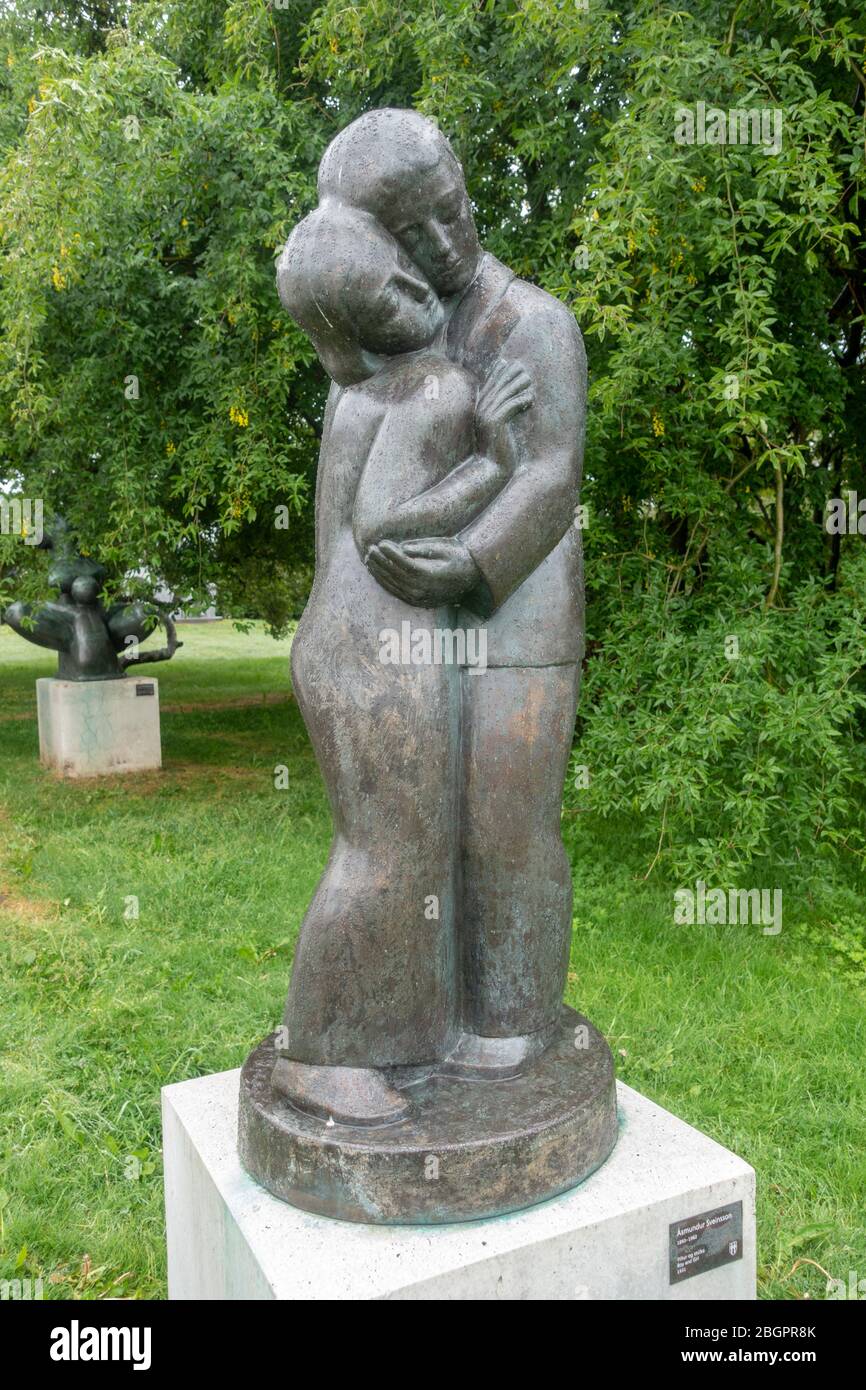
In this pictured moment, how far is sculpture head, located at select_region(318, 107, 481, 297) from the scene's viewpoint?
215cm

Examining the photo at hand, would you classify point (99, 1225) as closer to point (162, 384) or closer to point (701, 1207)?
point (701, 1207)

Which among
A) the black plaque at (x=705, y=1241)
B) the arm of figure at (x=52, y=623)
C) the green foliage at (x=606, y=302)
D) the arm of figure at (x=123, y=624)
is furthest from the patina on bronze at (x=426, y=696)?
the arm of figure at (x=52, y=623)

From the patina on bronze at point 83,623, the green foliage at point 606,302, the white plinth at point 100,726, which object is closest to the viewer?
the green foliage at point 606,302

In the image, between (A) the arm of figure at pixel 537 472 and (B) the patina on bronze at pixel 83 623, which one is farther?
(B) the patina on bronze at pixel 83 623

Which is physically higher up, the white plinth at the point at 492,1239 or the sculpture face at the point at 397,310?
the sculpture face at the point at 397,310

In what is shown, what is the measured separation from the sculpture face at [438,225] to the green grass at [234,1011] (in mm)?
2652

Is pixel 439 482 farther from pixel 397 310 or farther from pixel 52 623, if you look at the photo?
pixel 52 623

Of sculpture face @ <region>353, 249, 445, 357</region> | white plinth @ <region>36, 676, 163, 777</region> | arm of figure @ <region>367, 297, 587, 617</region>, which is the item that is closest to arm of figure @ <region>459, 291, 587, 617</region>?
arm of figure @ <region>367, 297, 587, 617</region>

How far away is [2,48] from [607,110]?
5318 millimetres

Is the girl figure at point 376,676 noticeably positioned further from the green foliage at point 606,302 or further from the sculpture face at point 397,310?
the green foliage at point 606,302

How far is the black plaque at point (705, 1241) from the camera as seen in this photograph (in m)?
2.27

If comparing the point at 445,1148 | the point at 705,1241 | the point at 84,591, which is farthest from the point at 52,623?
the point at 705,1241

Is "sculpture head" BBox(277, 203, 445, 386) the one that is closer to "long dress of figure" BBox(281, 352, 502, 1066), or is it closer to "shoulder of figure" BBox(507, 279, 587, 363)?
"long dress of figure" BBox(281, 352, 502, 1066)

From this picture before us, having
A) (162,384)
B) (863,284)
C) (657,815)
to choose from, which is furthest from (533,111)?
(657,815)
